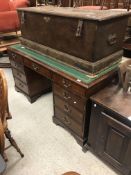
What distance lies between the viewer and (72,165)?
4.97 ft

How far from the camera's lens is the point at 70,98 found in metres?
1.50

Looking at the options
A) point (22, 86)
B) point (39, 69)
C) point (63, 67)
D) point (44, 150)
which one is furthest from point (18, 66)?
point (44, 150)

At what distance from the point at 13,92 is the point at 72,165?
1452 millimetres

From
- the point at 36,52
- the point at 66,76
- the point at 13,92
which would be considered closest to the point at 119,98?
the point at 66,76

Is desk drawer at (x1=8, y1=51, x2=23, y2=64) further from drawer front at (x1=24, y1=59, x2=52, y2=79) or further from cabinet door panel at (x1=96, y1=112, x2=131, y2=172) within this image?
cabinet door panel at (x1=96, y1=112, x2=131, y2=172)

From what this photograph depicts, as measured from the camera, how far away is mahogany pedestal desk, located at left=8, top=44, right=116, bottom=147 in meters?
1.35

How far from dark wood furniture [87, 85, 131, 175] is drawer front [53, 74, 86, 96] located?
113 mm

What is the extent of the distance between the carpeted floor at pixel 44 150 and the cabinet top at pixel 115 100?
636 mm

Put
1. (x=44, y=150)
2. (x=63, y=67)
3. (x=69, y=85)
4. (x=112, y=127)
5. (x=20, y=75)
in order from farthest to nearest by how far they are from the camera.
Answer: (x=20, y=75), (x=44, y=150), (x=63, y=67), (x=69, y=85), (x=112, y=127)

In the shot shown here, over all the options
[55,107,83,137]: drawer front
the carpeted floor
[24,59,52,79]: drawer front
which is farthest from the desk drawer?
[55,107,83,137]: drawer front

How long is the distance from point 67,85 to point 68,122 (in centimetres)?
45

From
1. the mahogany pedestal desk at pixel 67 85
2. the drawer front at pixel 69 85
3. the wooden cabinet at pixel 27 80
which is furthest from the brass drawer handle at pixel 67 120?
the wooden cabinet at pixel 27 80

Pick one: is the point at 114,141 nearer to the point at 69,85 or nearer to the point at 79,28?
the point at 69,85

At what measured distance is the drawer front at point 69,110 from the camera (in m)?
1.50
